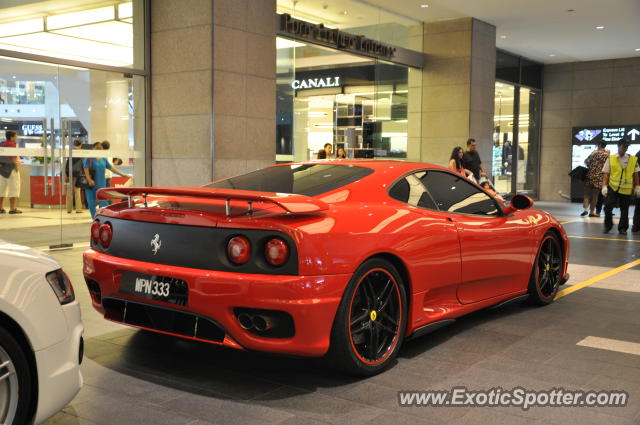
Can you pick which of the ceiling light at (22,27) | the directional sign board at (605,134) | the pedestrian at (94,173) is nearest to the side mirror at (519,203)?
the pedestrian at (94,173)

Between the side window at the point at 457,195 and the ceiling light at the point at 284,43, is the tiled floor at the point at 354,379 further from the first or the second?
the ceiling light at the point at 284,43

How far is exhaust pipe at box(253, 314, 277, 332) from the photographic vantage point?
3100 millimetres

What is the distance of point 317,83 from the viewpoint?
687 inches

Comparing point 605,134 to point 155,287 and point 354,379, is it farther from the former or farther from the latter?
point 155,287

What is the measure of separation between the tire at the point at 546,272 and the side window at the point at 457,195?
0.78m

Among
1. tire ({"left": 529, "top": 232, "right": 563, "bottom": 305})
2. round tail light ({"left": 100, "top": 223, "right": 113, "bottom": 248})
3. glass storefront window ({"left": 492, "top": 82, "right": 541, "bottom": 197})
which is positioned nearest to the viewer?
round tail light ({"left": 100, "top": 223, "right": 113, "bottom": 248})

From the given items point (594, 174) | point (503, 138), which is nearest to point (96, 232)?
point (594, 174)

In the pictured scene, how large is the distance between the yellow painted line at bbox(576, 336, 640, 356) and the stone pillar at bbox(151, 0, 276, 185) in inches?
257

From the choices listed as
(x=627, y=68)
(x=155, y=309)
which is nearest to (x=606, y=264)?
(x=155, y=309)

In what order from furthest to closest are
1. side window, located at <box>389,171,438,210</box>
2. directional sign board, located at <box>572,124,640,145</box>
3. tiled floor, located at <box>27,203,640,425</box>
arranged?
1. directional sign board, located at <box>572,124,640,145</box>
2. side window, located at <box>389,171,438,210</box>
3. tiled floor, located at <box>27,203,640,425</box>

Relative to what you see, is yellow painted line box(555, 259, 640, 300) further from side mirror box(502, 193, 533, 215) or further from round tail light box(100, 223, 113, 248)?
round tail light box(100, 223, 113, 248)

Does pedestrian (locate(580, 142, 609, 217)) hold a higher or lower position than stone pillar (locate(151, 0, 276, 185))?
lower

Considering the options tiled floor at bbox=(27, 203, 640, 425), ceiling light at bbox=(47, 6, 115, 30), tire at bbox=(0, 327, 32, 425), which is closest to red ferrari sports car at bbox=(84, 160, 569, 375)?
tiled floor at bbox=(27, 203, 640, 425)

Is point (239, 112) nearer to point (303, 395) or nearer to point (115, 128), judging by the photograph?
point (115, 128)
